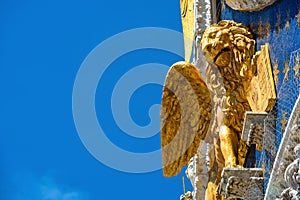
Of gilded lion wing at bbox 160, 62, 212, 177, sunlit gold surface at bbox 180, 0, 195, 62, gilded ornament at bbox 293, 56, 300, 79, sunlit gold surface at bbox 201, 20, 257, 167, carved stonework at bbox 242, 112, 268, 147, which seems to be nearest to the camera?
gilded ornament at bbox 293, 56, 300, 79

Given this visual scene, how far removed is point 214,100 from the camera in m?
11.1

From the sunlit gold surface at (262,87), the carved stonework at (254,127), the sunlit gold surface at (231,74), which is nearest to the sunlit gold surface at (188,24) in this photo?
the sunlit gold surface at (231,74)

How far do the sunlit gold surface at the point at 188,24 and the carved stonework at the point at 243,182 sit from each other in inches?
146

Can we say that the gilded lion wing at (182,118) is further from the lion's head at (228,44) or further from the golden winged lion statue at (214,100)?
the lion's head at (228,44)

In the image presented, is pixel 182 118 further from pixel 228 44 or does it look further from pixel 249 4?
pixel 249 4

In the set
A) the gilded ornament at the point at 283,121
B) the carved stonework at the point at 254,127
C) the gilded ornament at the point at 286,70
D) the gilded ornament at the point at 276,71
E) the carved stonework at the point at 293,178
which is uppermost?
the gilded ornament at the point at 276,71

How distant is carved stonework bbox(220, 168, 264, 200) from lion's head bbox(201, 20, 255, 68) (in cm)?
141

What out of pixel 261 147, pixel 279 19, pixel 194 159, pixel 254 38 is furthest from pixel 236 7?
pixel 194 159

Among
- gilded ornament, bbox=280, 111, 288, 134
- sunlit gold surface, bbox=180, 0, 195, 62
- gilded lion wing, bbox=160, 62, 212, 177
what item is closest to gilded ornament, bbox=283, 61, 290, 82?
gilded ornament, bbox=280, 111, 288, 134

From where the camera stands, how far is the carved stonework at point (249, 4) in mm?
10094

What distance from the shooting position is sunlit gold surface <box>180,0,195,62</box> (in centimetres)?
1313

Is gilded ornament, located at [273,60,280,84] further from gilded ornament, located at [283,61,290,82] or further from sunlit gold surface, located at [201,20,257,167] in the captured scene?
sunlit gold surface, located at [201,20,257,167]

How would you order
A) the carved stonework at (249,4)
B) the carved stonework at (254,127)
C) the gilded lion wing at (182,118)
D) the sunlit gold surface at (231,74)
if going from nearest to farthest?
1. the carved stonework at (254,127)
2. the carved stonework at (249,4)
3. the sunlit gold surface at (231,74)
4. the gilded lion wing at (182,118)

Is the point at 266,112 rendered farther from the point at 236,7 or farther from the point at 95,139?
the point at 95,139
